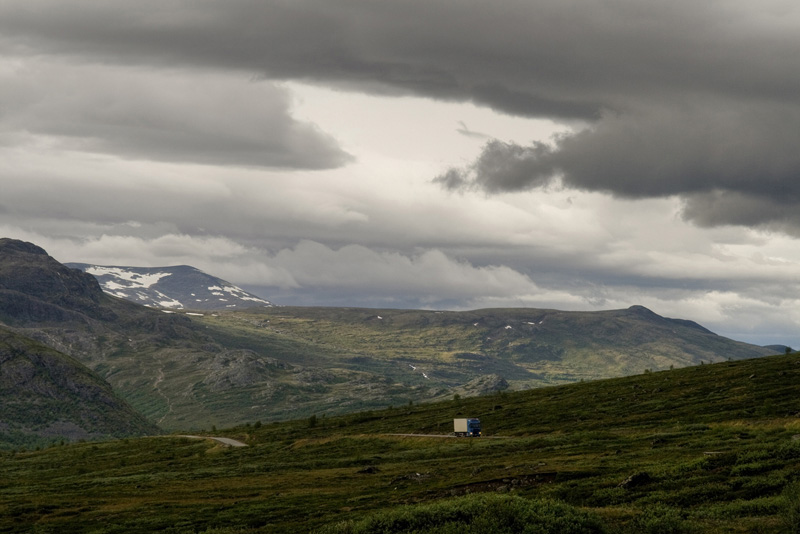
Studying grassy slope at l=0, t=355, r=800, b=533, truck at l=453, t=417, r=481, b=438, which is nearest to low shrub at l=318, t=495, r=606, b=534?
grassy slope at l=0, t=355, r=800, b=533

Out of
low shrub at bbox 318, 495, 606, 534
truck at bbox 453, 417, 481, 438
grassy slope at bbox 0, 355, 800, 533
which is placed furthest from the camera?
truck at bbox 453, 417, 481, 438

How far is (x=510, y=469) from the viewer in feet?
258

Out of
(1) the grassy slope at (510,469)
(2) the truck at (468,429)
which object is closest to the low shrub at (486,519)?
(1) the grassy slope at (510,469)

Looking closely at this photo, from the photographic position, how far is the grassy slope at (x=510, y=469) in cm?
5556

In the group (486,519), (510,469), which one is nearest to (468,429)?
(510,469)

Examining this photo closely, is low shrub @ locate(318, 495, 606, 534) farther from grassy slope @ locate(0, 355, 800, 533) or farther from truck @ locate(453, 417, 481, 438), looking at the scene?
truck @ locate(453, 417, 481, 438)

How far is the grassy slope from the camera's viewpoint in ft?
182

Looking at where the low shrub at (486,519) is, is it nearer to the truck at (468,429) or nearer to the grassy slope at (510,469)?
the grassy slope at (510,469)

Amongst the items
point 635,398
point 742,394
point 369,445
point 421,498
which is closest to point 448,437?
point 369,445

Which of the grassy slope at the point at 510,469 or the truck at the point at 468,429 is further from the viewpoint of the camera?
the truck at the point at 468,429

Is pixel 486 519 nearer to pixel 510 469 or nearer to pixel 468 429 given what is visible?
pixel 510 469

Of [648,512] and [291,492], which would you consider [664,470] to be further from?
[291,492]

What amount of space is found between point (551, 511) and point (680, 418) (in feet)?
274

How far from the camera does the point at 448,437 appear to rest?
139 m
